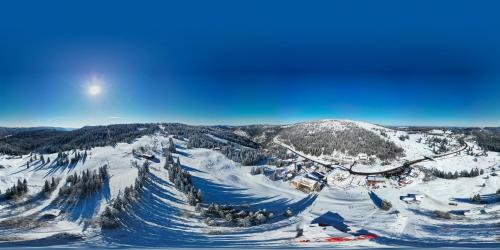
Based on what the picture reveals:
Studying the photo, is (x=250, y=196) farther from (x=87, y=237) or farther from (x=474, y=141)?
(x=474, y=141)

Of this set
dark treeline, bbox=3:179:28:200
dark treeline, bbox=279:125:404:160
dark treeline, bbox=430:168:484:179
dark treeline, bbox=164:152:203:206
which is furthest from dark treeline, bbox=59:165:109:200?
dark treeline, bbox=279:125:404:160

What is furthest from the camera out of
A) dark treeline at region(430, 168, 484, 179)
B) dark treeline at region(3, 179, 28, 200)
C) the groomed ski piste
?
dark treeline at region(430, 168, 484, 179)

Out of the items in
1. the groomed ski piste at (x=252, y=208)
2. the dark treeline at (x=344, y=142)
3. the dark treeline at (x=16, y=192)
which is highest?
the dark treeline at (x=344, y=142)

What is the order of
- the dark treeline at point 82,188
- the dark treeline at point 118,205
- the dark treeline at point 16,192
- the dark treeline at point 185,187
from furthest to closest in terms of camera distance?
the dark treeline at point 16,192
the dark treeline at point 185,187
the dark treeline at point 82,188
the dark treeline at point 118,205

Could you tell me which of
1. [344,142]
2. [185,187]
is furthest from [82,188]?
[344,142]

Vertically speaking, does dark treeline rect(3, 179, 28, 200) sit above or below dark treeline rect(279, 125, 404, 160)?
below

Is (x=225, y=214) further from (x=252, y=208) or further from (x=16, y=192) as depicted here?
(x=16, y=192)

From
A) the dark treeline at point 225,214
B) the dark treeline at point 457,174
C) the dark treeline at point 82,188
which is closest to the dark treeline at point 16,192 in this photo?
the dark treeline at point 82,188

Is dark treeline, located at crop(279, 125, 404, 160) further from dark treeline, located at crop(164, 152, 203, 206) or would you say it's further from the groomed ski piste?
dark treeline, located at crop(164, 152, 203, 206)

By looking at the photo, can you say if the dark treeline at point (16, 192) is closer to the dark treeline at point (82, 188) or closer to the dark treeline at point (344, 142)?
the dark treeline at point (82, 188)
